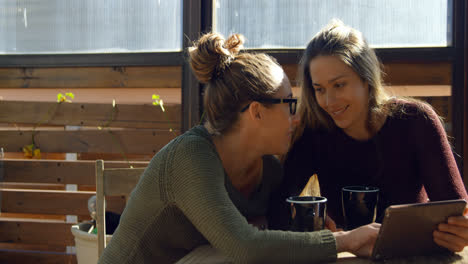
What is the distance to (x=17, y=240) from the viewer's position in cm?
316

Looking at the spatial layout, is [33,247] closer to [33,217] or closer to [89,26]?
[33,217]

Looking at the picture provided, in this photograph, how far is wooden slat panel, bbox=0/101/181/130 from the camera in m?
2.95

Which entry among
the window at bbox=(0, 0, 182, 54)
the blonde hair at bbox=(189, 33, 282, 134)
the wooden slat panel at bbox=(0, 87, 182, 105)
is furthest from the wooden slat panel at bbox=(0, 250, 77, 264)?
the blonde hair at bbox=(189, 33, 282, 134)

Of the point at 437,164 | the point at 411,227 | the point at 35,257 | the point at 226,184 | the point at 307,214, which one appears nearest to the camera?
the point at 411,227

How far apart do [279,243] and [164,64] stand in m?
2.07

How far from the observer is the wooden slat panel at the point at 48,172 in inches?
121

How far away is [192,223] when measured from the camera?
1.20 meters

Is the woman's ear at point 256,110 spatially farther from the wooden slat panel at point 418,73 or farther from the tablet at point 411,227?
the wooden slat panel at point 418,73

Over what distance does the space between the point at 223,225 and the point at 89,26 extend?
2.37m

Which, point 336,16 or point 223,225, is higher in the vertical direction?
point 336,16

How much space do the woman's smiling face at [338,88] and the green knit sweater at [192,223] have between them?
52 centimetres

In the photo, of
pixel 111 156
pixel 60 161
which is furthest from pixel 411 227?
pixel 60 161

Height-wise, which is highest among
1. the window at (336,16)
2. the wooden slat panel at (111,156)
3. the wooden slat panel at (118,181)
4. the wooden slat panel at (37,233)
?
the window at (336,16)

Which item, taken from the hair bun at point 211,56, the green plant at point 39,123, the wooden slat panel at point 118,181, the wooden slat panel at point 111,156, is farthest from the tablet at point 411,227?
the green plant at point 39,123
